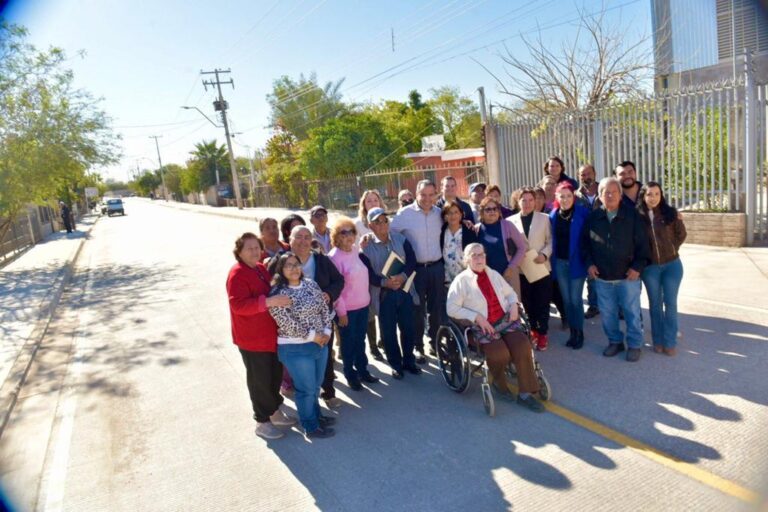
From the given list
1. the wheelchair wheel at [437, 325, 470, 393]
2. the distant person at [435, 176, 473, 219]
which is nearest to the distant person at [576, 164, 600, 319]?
the distant person at [435, 176, 473, 219]

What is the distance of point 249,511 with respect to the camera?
344 centimetres

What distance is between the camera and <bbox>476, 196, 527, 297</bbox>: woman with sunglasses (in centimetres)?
543

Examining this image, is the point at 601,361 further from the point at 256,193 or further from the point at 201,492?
the point at 256,193

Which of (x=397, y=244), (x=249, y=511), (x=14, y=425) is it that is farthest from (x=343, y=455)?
(x=14, y=425)

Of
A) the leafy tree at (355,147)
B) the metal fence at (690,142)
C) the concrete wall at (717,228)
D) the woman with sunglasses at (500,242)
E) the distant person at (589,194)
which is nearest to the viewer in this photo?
the woman with sunglasses at (500,242)

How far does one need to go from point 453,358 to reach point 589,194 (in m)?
2.80

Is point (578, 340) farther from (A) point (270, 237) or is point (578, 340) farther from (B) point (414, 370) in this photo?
(A) point (270, 237)

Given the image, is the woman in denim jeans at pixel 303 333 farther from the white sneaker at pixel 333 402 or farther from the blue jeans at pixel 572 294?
the blue jeans at pixel 572 294

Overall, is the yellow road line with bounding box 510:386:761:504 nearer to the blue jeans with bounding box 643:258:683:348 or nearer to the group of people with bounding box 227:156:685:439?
the group of people with bounding box 227:156:685:439

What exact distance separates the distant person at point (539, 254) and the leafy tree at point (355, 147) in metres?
21.1

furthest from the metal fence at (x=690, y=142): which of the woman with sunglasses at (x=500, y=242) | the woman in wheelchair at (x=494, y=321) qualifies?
the woman in wheelchair at (x=494, y=321)

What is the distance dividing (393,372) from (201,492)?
214 cm

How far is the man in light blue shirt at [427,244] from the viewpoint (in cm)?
536

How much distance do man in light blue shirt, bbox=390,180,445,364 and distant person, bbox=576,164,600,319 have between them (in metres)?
1.58
